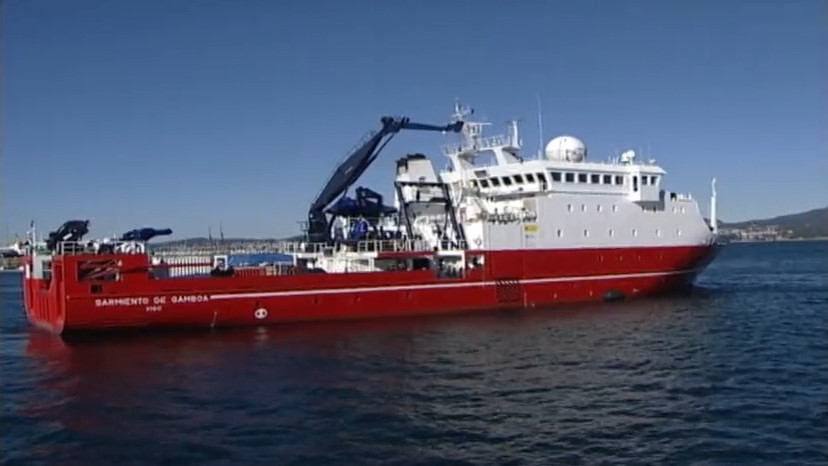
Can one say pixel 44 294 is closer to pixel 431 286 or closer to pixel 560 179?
pixel 431 286

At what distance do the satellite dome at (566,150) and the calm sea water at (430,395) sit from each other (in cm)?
1216

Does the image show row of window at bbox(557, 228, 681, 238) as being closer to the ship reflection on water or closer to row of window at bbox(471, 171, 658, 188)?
row of window at bbox(471, 171, 658, 188)

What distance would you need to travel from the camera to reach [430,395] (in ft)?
61.2

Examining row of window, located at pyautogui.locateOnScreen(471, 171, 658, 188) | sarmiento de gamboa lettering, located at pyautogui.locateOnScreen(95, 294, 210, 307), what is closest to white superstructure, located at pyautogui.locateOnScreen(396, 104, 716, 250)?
row of window, located at pyautogui.locateOnScreen(471, 171, 658, 188)

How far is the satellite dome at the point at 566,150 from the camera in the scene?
133 ft

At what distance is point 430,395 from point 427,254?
16.8 metres

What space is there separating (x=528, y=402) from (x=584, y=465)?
4.46 m

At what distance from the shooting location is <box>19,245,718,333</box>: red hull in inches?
1111

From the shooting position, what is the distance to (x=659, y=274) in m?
41.1

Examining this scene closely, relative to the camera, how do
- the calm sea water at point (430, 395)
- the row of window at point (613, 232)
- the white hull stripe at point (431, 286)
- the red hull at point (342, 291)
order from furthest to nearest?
the row of window at point (613, 232) < the white hull stripe at point (431, 286) < the red hull at point (342, 291) < the calm sea water at point (430, 395)

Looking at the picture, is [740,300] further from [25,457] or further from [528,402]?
[25,457]

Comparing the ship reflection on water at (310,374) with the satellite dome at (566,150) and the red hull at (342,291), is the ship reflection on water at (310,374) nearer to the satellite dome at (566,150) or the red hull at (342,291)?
the red hull at (342,291)

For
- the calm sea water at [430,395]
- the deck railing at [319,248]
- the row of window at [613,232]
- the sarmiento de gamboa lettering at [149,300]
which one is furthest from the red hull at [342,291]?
the deck railing at [319,248]

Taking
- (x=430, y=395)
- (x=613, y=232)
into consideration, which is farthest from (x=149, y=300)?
(x=613, y=232)
